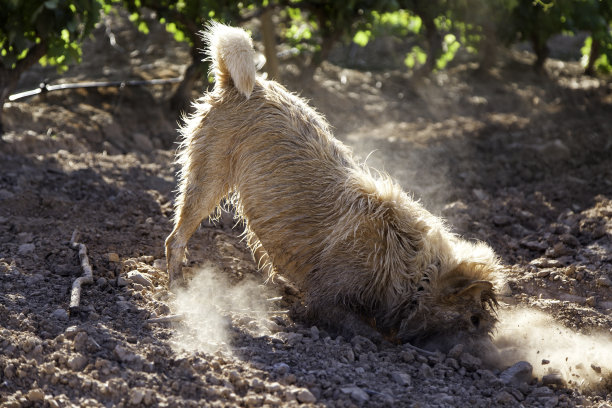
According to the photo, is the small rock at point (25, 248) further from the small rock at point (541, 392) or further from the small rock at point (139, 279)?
the small rock at point (541, 392)

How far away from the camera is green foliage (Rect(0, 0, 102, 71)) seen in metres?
7.08

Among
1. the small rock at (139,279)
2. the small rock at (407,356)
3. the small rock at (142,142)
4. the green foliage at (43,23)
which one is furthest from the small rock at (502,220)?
the green foliage at (43,23)

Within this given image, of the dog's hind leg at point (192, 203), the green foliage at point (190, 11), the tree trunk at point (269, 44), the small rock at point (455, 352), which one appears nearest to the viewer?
the small rock at point (455, 352)

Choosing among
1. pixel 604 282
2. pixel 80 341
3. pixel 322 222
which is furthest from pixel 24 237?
pixel 604 282

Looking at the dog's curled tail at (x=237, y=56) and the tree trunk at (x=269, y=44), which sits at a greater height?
the dog's curled tail at (x=237, y=56)

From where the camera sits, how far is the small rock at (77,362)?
362 centimetres

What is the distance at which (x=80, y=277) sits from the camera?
476cm

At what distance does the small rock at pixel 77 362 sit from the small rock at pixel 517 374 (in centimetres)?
231

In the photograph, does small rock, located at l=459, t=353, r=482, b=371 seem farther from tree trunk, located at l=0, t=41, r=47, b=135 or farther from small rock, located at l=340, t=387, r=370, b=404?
tree trunk, located at l=0, t=41, r=47, b=135

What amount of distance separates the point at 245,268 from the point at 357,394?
222 centimetres

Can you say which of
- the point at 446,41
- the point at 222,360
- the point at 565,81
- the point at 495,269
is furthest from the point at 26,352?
the point at 565,81

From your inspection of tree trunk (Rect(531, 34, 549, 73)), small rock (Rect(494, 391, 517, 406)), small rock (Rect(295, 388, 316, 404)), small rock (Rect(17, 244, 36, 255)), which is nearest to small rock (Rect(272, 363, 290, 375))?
small rock (Rect(295, 388, 316, 404))

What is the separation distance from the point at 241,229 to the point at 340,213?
190 centimetres

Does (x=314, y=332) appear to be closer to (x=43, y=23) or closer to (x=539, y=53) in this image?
(x=43, y=23)
